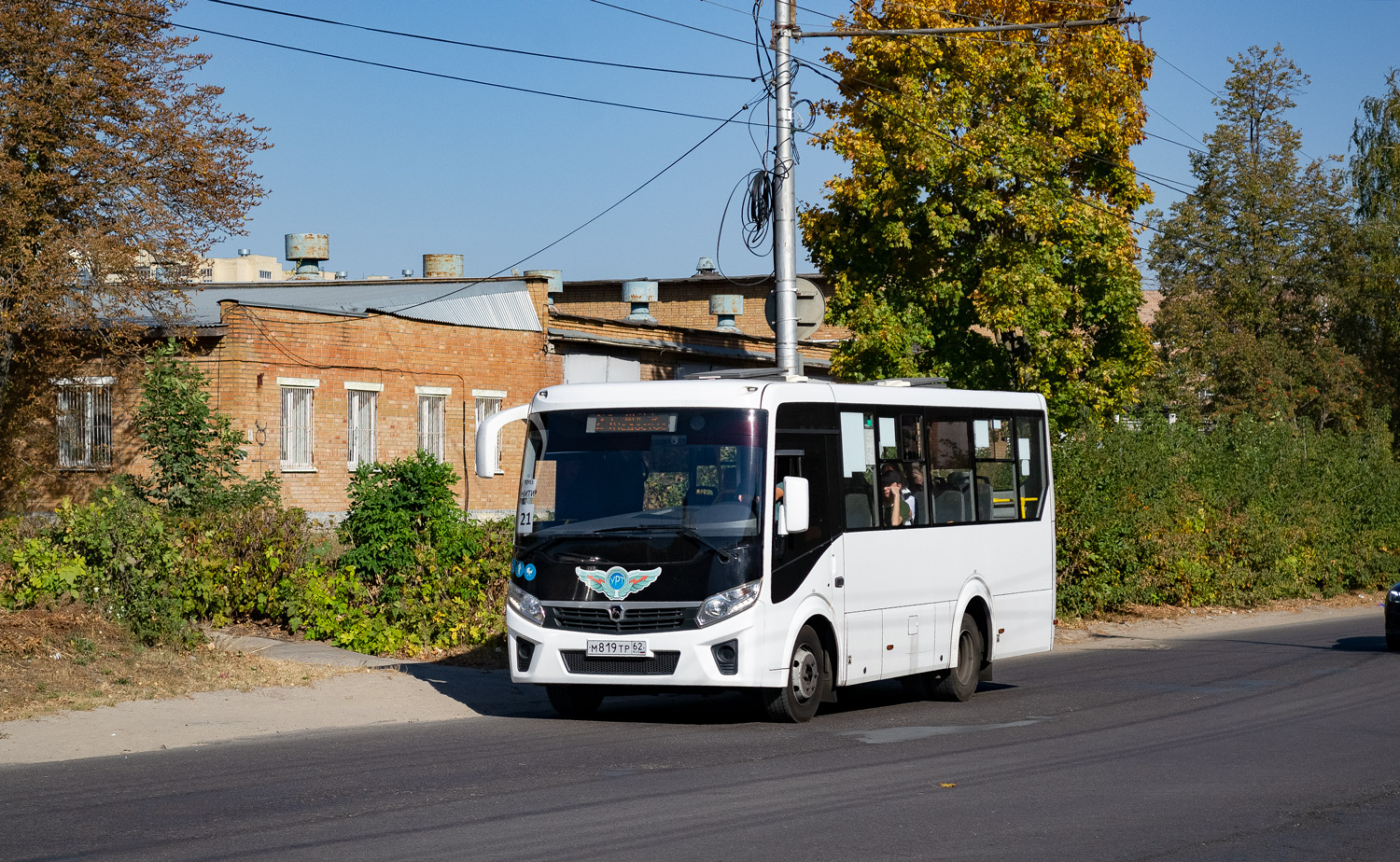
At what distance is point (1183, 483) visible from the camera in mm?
28203

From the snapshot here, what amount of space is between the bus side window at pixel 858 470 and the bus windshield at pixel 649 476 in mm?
1262

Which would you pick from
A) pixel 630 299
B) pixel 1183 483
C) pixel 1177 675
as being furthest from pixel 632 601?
pixel 630 299

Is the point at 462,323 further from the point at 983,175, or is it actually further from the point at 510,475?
the point at 983,175

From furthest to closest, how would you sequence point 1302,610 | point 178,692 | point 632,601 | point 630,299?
point 630,299
point 1302,610
point 178,692
point 632,601

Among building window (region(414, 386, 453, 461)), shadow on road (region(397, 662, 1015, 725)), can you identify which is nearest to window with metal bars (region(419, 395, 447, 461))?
building window (region(414, 386, 453, 461))

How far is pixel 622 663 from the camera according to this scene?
467 inches

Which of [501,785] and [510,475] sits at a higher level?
[510,475]

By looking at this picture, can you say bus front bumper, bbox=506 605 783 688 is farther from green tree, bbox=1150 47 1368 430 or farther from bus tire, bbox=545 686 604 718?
green tree, bbox=1150 47 1368 430

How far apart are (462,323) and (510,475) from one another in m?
3.76

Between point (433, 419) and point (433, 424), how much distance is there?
10 cm

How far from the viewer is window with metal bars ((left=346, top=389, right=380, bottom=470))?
101 feet

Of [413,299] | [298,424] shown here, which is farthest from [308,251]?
[298,424]

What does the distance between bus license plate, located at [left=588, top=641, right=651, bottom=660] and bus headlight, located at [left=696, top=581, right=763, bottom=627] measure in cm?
48

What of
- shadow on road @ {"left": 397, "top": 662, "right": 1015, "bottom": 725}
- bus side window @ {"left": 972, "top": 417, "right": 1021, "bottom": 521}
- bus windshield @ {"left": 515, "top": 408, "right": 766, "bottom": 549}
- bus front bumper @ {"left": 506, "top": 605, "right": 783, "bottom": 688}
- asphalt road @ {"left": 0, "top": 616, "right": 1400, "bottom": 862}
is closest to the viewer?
asphalt road @ {"left": 0, "top": 616, "right": 1400, "bottom": 862}
